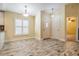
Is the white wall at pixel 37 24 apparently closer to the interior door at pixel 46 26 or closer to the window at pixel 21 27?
the interior door at pixel 46 26

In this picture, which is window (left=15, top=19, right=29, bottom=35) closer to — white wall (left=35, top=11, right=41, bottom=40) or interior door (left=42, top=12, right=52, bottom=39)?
white wall (left=35, top=11, right=41, bottom=40)

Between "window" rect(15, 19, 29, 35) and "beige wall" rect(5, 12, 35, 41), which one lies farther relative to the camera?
"window" rect(15, 19, 29, 35)

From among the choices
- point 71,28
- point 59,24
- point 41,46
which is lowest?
point 41,46

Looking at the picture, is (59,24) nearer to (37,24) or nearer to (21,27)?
(37,24)

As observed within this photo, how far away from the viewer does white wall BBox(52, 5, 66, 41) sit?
2875mm

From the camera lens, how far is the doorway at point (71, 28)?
287 centimetres

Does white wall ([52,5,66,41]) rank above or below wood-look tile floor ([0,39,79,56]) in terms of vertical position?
above

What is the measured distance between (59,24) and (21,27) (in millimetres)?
1065

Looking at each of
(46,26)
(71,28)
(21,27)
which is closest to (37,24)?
(46,26)

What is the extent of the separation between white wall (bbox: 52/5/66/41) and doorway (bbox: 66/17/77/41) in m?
0.12

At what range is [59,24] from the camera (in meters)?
2.90

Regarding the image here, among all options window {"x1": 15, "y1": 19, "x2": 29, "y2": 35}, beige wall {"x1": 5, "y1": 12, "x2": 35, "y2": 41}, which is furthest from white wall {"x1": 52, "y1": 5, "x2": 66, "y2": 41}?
window {"x1": 15, "y1": 19, "x2": 29, "y2": 35}

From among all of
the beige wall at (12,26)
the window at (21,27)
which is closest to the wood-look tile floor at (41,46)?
the beige wall at (12,26)

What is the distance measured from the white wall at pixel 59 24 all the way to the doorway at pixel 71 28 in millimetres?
117
